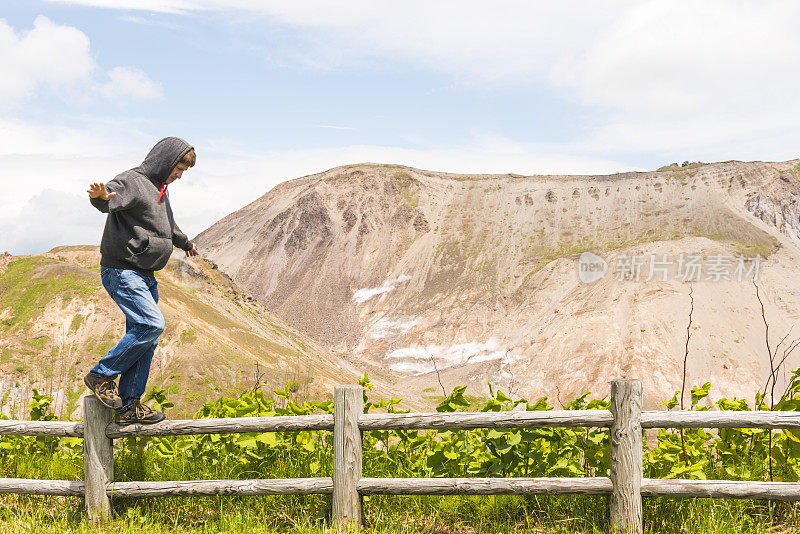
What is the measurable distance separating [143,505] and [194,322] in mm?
23386

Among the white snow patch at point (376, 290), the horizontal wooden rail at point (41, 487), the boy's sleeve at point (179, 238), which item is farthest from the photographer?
the white snow patch at point (376, 290)

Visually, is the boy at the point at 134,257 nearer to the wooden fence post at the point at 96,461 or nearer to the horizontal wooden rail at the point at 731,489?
the wooden fence post at the point at 96,461

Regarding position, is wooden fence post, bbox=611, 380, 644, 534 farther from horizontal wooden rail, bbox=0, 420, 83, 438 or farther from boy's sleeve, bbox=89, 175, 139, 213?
horizontal wooden rail, bbox=0, 420, 83, 438

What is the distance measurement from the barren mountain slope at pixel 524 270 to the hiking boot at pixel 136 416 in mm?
29813

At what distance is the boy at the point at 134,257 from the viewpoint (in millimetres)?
4617

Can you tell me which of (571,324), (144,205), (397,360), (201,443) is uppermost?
(144,205)

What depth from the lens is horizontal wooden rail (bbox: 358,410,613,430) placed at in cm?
454

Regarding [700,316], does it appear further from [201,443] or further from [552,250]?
[201,443]

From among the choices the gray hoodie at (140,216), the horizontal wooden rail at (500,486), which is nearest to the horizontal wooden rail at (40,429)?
the gray hoodie at (140,216)

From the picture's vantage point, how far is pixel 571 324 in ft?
141

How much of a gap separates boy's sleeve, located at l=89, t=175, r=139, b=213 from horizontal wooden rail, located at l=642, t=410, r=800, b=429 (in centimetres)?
427

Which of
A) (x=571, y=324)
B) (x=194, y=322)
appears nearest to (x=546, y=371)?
(x=571, y=324)

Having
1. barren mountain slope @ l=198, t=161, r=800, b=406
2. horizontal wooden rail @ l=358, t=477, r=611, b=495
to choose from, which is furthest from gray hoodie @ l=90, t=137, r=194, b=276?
barren mountain slope @ l=198, t=161, r=800, b=406

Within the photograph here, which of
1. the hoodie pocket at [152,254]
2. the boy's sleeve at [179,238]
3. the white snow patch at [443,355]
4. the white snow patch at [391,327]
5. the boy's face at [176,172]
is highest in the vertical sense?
the boy's face at [176,172]
